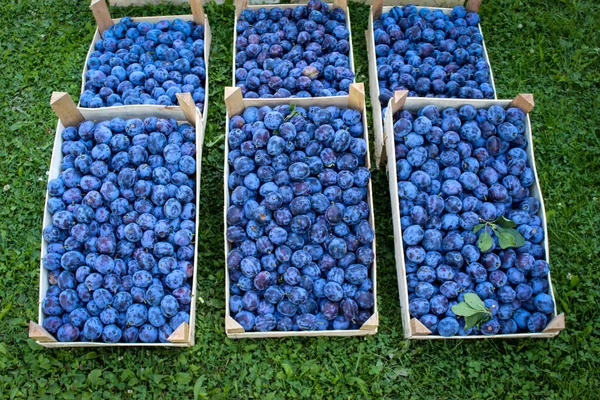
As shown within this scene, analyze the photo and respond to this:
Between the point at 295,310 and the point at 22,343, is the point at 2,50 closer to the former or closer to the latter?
the point at 22,343

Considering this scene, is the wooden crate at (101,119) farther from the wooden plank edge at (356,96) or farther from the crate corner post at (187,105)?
the wooden plank edge at (356,96)

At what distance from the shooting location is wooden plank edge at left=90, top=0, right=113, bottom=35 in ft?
11.5

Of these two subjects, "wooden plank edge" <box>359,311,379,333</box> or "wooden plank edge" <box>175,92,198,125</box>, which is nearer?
"wooden plank edge" <box>359,311,379,333</box>

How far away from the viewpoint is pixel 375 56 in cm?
347

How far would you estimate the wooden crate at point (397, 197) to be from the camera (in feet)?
8.70

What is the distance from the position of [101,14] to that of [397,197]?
252 centimetres

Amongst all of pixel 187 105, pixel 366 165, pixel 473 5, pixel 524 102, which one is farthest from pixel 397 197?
pixel 473 5

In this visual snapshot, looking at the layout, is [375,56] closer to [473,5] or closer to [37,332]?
[473,5]

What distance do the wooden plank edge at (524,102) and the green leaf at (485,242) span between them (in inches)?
33.5

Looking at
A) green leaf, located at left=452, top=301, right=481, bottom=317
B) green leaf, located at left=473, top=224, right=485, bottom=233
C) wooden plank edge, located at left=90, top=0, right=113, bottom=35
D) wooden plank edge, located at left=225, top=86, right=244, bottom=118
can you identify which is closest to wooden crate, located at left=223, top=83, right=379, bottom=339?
wooden plank edge, located at left=225, top=86, right=244, bottom=118

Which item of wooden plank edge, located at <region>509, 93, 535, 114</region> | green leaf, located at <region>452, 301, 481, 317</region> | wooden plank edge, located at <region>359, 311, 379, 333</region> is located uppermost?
wooden plank edge, located at <region>509, 93, 535, 114</region>

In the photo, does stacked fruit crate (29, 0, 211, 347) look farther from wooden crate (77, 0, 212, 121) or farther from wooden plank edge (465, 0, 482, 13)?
wooden plank edge (465, 0, 482, 13)

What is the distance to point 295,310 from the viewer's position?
268 centimetres

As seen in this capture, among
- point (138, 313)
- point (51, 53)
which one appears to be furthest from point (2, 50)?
point (138, 313)
